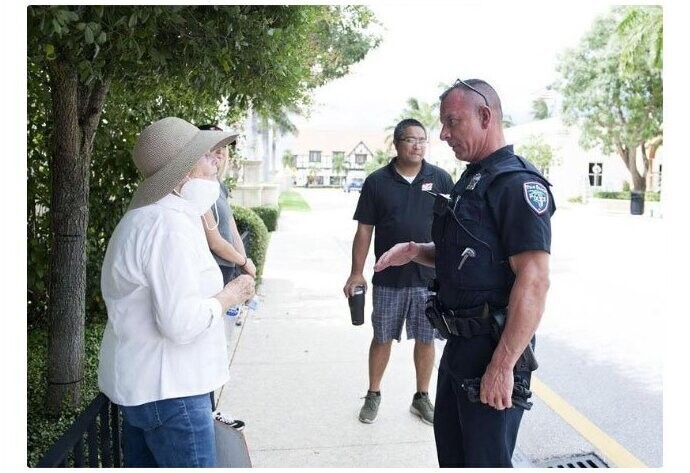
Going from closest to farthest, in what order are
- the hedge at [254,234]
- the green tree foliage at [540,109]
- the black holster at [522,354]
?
the black holster at [522,354] → the hedge at [254,234] → the green tree foliage at [540,109]

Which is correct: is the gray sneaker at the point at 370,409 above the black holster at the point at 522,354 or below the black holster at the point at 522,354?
below

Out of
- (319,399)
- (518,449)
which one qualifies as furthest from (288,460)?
(518,449)

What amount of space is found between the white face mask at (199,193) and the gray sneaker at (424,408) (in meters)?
2.41

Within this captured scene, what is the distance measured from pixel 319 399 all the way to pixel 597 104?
29365 millimetres

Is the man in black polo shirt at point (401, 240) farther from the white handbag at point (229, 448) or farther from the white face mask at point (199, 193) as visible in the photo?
the white face mask at point (199, 193)

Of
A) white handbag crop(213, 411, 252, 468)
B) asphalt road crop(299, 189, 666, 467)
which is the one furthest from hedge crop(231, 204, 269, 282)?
white handbag crop(213, 411, 252, 468)

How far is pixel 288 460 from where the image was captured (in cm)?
346

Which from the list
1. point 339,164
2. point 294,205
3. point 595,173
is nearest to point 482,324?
point 294,205

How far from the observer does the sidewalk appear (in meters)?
3.54

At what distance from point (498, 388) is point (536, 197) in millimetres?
685

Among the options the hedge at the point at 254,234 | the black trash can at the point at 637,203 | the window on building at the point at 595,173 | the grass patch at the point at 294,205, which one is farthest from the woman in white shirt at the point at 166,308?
the window on building at the point at 595,173

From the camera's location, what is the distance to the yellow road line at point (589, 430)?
3533mm

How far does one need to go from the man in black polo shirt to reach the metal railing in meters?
1.79

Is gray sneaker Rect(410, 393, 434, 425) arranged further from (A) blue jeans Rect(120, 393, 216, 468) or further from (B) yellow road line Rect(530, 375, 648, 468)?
(A) blue jeans Rect(120, 393, 216, 468)
